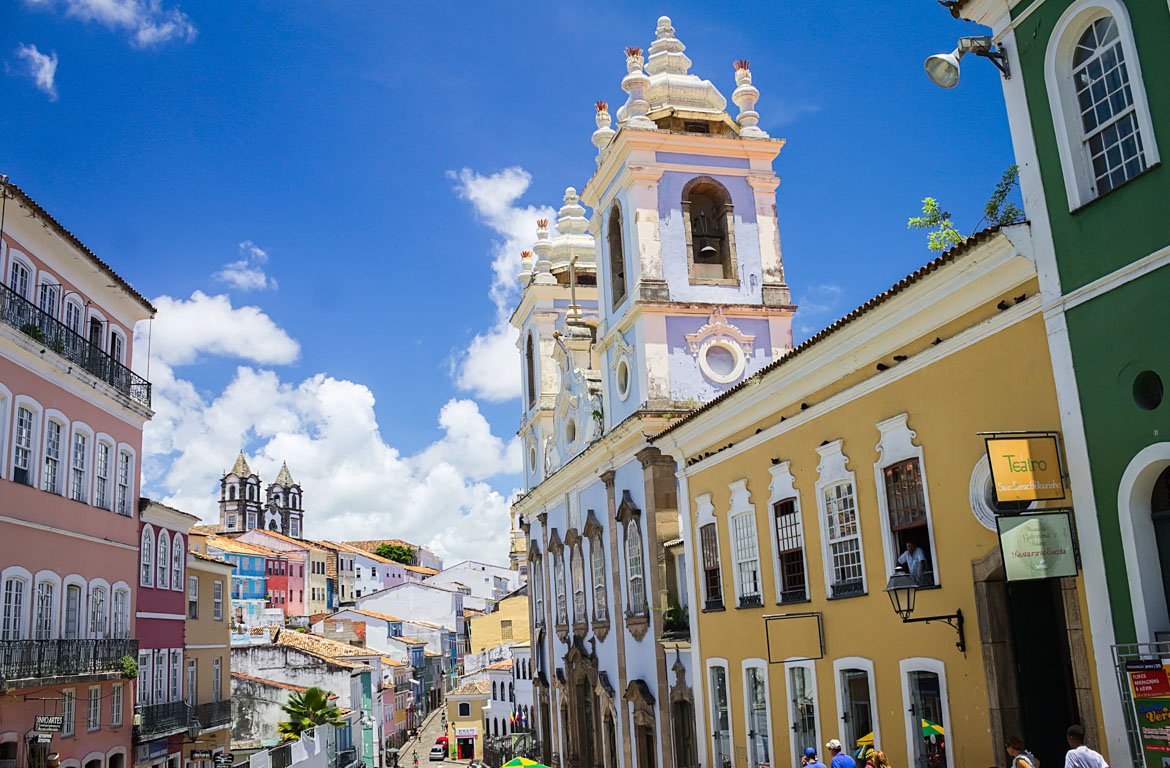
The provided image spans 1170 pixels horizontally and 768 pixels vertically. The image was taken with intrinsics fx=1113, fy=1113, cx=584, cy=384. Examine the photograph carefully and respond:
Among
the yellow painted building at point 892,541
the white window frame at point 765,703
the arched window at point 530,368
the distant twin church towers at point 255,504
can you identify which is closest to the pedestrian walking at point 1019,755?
the yellow painted building at point 892,541

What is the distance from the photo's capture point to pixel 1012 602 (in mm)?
11844

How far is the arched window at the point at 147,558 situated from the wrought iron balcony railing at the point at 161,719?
9.32ft

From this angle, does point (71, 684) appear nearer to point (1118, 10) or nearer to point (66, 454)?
point (66, 454)

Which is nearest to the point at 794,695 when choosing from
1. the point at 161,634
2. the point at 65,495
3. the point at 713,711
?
the point at 713,711

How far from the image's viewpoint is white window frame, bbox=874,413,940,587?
12961 millimetres

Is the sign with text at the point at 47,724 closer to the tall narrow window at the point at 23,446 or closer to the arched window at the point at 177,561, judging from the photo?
the tall narrow window at the point at 23,446

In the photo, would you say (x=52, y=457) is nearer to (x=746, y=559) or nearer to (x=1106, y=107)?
(x=746, y=559)

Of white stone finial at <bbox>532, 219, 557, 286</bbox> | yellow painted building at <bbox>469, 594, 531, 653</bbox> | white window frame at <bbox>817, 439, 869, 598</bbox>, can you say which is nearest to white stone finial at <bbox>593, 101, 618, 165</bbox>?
white stone finial at <bbox>532, 219, 557, 286</bbox>

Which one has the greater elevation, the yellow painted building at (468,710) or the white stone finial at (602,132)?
the white stone finial at (602,132)

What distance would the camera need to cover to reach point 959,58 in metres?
10.9

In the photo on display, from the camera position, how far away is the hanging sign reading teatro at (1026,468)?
397 inches

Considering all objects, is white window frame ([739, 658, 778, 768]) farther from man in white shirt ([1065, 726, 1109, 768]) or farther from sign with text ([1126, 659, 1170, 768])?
sign with text ([1126, 659, 1170, 768])

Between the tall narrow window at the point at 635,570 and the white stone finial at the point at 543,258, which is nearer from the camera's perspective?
the tall narrow window at the point at 635,570

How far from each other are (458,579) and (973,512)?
336 feet
